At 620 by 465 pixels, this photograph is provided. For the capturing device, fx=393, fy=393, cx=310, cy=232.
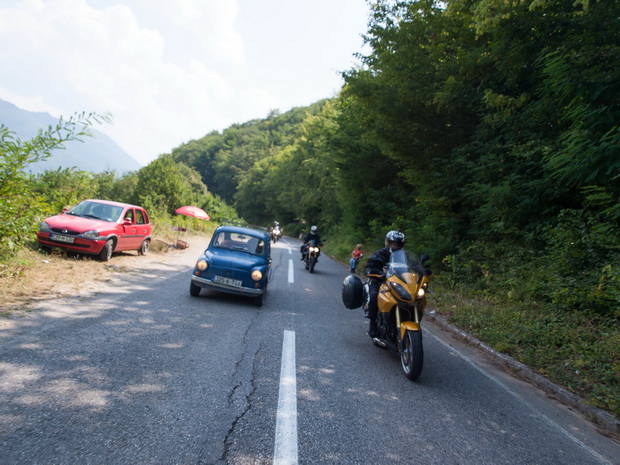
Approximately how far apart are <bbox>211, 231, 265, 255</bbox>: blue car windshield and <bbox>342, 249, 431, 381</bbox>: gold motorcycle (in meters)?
3.85

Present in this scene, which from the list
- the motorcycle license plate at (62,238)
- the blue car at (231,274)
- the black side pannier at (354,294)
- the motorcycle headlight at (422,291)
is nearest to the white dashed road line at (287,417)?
the black side pannier at (354,294)

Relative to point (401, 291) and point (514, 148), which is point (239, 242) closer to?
point (401, 291)

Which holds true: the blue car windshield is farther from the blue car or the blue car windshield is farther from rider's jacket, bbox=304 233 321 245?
rider's jacket, bbox=304 233 321 245

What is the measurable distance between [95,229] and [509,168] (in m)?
10.6

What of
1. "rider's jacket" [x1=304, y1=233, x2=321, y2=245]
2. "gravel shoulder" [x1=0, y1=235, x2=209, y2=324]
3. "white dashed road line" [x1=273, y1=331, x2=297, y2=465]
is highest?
"rider's jacket" [x1=304, y1=233, x2=321, y2=245]

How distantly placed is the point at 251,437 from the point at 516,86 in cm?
1013

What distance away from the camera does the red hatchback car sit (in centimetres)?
977

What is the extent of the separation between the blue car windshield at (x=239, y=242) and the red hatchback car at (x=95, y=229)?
3591mm

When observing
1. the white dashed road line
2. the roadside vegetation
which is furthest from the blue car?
the roadside vegetation

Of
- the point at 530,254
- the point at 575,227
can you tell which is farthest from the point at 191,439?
the point at 530,254

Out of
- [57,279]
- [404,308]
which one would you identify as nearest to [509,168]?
[404,308]

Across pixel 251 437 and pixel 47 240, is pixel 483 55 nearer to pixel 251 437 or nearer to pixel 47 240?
pixel 251 437

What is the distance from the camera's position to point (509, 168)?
9.76 meters

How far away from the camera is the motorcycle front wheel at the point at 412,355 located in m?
4.45
